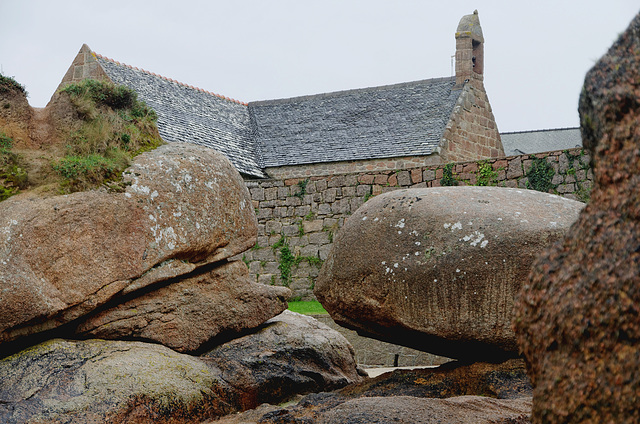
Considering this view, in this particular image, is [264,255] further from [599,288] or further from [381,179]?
[599,288]

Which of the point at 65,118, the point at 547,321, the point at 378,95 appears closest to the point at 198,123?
the point at 378,95

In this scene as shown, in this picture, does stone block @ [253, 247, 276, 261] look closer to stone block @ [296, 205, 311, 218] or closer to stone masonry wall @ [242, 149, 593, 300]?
stone masonry wall @ [242, 149, 593, 300]

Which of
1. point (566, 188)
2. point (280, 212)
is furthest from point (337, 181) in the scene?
point (566, 188)

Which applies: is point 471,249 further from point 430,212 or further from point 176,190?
point 176,190

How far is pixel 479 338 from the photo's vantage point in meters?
5.37

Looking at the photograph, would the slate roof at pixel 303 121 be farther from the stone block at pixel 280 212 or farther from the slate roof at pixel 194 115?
the stone block at pixel 280 212

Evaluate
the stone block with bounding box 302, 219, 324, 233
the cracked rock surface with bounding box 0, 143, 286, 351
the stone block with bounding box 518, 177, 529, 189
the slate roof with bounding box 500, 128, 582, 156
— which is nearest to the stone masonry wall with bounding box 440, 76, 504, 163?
the stone block with bounding box 302, 219, 324, 233

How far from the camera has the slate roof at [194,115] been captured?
19531 mm

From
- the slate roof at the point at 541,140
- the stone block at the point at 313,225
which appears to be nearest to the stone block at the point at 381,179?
the stone block at the point at 313,225

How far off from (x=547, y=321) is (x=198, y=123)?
1960 centimetres

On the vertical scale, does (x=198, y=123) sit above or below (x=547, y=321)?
above

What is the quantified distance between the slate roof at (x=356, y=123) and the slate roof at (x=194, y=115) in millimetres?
595

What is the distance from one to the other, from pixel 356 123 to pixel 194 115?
5038mm

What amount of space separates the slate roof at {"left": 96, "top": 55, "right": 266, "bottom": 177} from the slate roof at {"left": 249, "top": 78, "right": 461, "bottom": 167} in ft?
1.95
